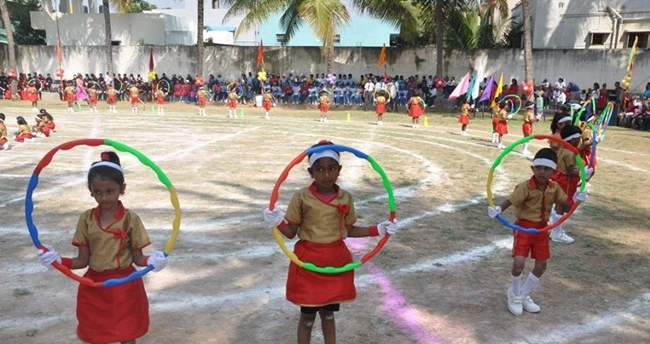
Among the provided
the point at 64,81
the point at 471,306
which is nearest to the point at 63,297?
the point at 471,306

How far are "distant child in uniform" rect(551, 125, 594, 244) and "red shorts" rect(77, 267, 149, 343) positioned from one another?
551cm

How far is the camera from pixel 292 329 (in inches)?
199

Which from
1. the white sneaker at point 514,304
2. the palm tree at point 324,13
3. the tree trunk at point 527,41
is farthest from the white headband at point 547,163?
the palm tree at point 324,13

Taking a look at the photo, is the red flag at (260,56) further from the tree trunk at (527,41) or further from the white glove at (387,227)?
the white glove at (387,227)

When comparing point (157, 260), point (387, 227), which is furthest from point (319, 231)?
point (157, 260)

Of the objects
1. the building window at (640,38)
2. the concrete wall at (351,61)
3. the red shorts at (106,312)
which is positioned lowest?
the red shorts at (106,312)

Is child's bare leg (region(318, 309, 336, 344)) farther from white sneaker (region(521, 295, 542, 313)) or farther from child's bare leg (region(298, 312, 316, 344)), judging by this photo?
white sneaker (region(521, 295, 542, 313))

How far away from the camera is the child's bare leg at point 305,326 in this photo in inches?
168

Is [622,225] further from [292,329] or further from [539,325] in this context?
[292,329]

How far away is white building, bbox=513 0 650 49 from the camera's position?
95.8ft

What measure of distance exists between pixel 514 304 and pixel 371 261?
6.33ft

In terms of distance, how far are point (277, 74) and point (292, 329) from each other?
31825 millimetres

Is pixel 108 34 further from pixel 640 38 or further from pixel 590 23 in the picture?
pixel 640 38

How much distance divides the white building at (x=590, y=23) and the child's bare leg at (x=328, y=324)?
101 feet
